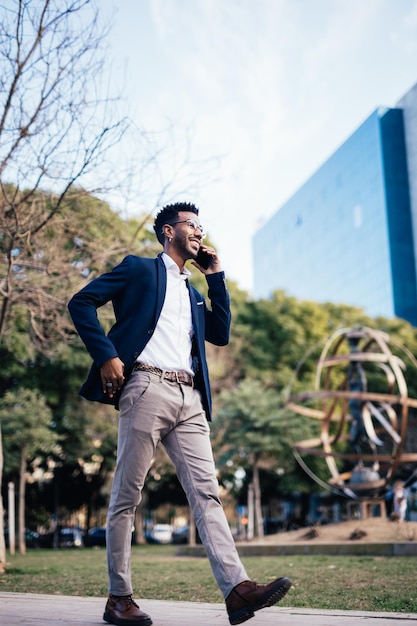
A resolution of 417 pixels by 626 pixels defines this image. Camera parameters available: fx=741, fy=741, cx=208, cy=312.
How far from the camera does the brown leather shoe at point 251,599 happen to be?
352 centimetres

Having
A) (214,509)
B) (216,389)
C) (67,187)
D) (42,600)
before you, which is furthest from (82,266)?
(216,389)

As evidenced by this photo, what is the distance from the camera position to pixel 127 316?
4.23 meters

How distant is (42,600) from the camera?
4965mm

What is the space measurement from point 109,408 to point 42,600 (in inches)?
903

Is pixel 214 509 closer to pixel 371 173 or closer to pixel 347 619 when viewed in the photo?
pixel 347 619

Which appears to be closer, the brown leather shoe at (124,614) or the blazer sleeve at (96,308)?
the brown leather shoe at (124,614)

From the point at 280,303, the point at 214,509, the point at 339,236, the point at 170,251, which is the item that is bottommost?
the point at 214,509

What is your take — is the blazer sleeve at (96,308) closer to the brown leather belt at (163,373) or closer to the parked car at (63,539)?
the brown leather belt at (163,373)

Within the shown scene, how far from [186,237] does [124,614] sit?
2.14m

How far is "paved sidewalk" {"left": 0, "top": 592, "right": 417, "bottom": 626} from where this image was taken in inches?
146

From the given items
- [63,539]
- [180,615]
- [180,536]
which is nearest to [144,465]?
[180,615]

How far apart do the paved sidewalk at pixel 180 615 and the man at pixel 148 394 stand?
238 mm

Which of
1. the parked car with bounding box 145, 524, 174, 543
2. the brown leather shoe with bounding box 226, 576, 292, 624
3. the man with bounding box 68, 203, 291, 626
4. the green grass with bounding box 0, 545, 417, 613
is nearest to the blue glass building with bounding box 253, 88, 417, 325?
the parked car with bounding box 145, 524, 174, 543

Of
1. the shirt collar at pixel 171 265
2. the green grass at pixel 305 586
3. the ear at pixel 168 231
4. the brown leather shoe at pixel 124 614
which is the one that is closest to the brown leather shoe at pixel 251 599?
the brown leather shoe at pixel 124 614
